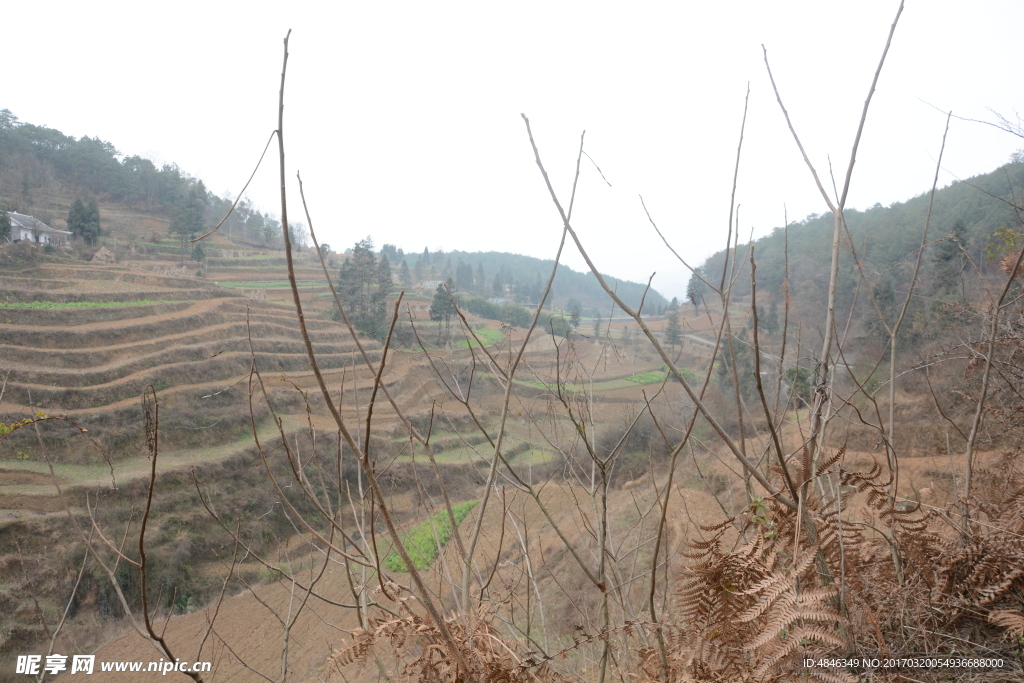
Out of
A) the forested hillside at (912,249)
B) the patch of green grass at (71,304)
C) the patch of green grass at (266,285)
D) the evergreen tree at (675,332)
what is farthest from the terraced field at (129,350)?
the forested hillside at (912,249)

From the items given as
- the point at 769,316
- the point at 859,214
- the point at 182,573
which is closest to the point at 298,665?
the point at 182,573

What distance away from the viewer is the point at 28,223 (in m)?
16.4

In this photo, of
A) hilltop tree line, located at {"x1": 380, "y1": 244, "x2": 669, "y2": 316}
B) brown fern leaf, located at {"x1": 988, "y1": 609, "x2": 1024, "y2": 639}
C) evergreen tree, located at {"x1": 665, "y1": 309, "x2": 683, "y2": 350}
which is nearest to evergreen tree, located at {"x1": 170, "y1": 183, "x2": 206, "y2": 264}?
hilltop tree line, located at {"x1": 380, "y1": 244, "x2": 669, "y2": 316}

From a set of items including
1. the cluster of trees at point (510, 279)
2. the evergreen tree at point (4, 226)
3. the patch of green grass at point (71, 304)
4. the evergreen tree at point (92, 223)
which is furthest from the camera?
the cluster of trees at point (510, 279)

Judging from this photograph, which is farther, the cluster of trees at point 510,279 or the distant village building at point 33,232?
the cluster of trees at point 510,279

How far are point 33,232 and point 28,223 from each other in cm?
43

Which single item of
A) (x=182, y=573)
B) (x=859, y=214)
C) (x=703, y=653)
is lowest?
(x=182, y=573)

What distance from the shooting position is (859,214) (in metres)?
23.7

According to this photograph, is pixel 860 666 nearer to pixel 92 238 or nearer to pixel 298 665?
pixel 298 665

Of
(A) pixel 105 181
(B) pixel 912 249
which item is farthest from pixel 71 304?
(B) pixel 912 249

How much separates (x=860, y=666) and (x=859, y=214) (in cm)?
2898

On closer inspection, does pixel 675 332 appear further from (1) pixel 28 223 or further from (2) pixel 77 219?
(2) pixel 77 219

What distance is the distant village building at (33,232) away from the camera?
15.6 m

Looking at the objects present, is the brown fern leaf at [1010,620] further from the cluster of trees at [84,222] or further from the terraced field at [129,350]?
the cluster of trees at [84,222]
